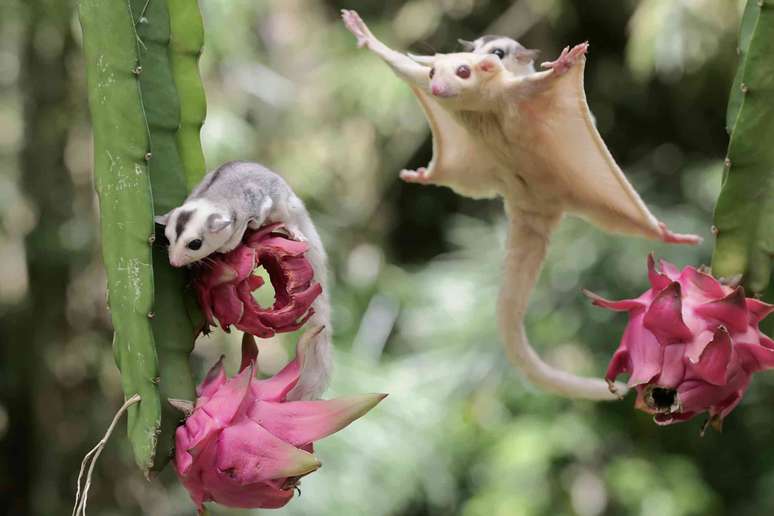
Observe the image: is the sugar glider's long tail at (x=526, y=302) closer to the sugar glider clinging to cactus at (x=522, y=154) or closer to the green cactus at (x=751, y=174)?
the sugar glider clinging to cactus at (x=522, y=154)

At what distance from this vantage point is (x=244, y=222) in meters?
0.69

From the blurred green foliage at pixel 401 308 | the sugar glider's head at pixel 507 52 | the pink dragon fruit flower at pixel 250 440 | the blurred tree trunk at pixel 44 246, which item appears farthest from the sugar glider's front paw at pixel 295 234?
the blurred tree trunk at pixel 44 246

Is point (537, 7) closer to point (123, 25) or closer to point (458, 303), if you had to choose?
point (458, 303)

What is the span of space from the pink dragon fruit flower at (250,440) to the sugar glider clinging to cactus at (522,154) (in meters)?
0.22

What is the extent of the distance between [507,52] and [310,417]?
345 mm

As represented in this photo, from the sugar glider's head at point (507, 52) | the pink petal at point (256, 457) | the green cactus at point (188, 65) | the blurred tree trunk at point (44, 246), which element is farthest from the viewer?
the blurred tree trunk at point (44, 246)

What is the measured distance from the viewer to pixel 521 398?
2449 millimetres

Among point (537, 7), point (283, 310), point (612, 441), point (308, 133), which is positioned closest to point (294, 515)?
point (612, 441)

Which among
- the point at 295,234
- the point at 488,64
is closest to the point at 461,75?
the point at 488,64

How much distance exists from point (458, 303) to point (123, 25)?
1.93 meters

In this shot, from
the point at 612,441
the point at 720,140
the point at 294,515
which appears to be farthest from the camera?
the point at 720,140

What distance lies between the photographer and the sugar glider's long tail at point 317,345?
2.23ft

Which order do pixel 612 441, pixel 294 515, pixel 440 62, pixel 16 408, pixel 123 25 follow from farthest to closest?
pixel 16 408 < pixel 612 441 < pixel 294 515 < pixel 440 62 < pixel 123 25

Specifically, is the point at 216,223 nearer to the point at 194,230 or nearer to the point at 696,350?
the point at 194,230
